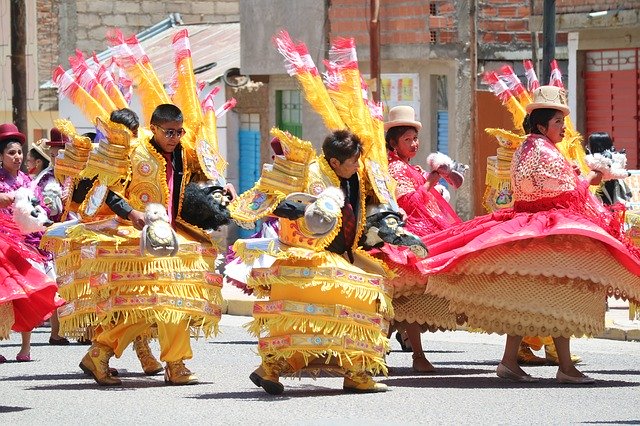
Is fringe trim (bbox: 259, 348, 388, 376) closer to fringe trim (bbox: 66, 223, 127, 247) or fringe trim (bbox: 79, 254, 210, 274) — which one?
fringe trim (bbox: 79, 254, 210, 274)

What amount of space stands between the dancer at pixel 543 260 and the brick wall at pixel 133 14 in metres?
24.6

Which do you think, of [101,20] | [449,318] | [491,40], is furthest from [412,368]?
[101,20]

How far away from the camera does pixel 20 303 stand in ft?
39.1

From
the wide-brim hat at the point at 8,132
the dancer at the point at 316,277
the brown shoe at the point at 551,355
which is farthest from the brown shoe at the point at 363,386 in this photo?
the wide-brim hat at the point at 8,132

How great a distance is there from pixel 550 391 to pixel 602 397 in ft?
1.38

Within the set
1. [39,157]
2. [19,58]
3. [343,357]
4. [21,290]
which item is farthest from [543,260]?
[19,58]

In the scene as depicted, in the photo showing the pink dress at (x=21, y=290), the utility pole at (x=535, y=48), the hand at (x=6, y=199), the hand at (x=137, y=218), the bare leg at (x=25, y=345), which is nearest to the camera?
the pink dress at (x=21, y=290)

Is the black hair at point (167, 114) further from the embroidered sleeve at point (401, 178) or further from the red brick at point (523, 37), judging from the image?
the red brick at point (523, 37)

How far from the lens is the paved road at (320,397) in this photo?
10367 mm

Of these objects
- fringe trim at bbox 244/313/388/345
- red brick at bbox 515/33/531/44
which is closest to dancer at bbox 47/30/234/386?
fringe trim at bbox 244/313/388/345

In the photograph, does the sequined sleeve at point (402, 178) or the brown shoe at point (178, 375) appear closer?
the brown shoe at point (178, 375)

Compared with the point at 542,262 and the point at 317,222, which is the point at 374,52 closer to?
the point at 542,262

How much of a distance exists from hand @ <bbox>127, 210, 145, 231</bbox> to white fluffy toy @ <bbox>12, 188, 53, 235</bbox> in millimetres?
606

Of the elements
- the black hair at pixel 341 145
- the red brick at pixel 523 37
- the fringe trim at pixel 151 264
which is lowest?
the fringe trim at pixel 151 264
